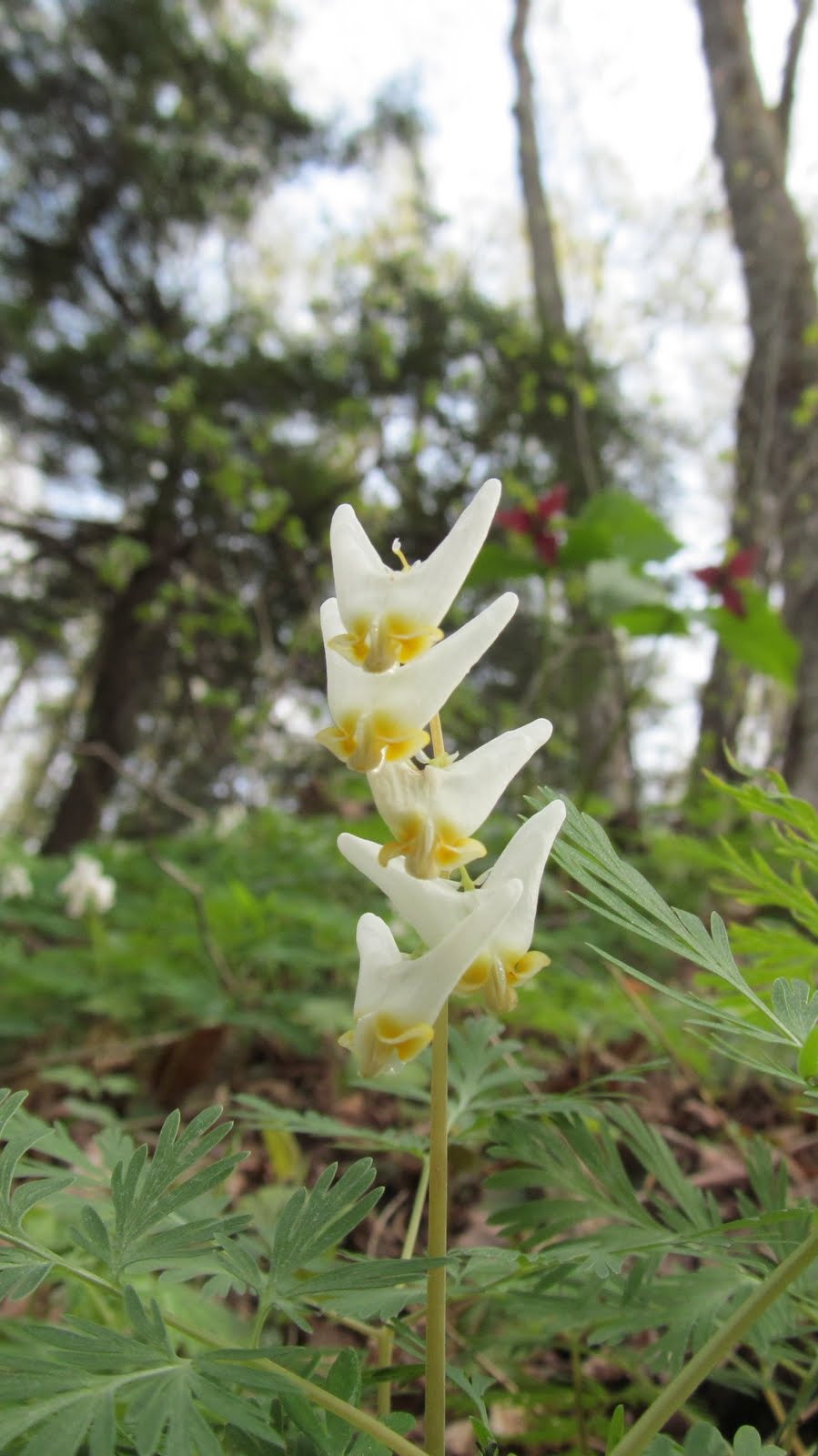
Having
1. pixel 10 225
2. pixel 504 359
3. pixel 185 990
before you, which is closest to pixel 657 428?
pixel 504 359

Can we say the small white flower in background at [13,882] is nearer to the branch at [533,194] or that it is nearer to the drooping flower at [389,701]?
the drooping flower at [389,701]

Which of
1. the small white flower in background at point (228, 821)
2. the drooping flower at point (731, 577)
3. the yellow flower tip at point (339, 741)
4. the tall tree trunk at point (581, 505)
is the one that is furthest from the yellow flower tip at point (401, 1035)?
the small white flower in background at point (228, 821)

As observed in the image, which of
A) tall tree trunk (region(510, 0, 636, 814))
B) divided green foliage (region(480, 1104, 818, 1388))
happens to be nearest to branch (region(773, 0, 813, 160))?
tall tree trunk (region(510, 0, 636, 814))

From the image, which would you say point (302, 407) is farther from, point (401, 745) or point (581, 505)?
point (401, 745)

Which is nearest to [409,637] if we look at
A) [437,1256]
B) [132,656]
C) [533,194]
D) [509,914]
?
[509,914]

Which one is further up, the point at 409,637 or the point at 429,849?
the point at 409,637

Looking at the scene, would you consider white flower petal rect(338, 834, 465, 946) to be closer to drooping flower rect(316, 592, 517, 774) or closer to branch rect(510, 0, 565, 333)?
drooping flower rect(316, 592, 517, 774)
